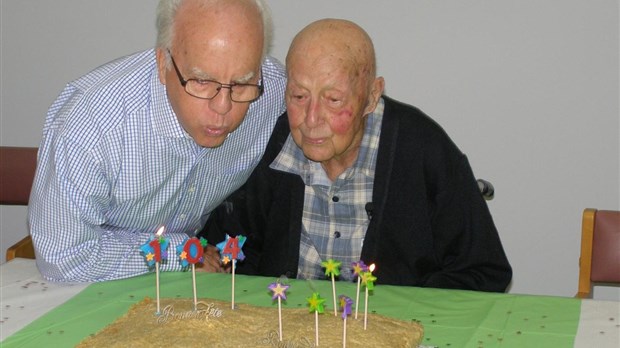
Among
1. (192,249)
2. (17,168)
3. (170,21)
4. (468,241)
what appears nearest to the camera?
(192,249)

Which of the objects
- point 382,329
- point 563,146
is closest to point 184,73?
point 382,329

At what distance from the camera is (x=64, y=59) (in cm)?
413

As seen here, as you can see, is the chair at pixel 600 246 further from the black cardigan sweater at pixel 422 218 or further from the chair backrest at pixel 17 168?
the chair backrest at pixel 17 168

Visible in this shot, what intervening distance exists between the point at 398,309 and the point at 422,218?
408mm

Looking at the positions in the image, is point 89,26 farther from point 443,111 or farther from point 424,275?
point 424,275

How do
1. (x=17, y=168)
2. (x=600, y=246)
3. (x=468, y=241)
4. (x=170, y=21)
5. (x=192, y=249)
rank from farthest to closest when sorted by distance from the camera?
(x=17, y=168), (x=600, y=246), (x=468, y=241), (x=170, y=21), (x=192, y=249)

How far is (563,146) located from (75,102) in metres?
2.04

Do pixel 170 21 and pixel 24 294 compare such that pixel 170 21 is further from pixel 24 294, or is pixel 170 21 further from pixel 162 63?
pixel 24 294

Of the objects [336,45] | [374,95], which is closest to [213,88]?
[336,45]

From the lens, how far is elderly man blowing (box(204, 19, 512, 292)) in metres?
2.44

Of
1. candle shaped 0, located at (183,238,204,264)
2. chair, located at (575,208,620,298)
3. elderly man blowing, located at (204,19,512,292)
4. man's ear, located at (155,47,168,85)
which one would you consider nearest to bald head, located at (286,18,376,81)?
elderly man blowing, located at (204,19,512,292)

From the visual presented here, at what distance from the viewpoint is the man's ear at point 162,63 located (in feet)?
7.78

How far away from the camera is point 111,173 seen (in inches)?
94.4

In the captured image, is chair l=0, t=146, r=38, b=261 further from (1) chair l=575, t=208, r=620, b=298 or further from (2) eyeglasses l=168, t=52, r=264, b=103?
(1) chair l=575, t=208, r=620, b=298
